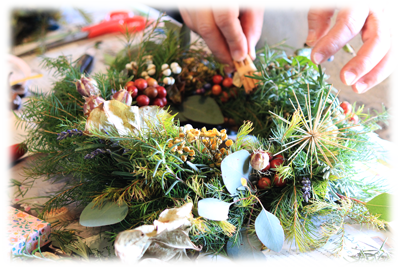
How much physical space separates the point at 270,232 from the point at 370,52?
358 millimetres

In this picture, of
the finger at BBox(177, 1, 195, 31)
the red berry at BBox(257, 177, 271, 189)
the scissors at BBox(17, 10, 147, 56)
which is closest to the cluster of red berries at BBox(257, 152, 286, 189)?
the red berry at BBox(257, 177, 271, 189)

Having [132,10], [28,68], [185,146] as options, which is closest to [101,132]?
[185,146]

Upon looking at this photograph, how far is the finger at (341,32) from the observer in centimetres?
48

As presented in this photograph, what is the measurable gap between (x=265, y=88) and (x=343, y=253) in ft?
1.00

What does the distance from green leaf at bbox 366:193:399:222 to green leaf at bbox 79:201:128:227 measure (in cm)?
33

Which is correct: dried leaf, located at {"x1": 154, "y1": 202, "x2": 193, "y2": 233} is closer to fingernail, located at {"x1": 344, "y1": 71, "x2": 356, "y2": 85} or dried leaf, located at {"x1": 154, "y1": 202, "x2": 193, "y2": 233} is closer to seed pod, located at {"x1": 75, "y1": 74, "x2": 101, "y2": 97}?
seed pod, located at {"x1": 75, "y1": 74, "x2": 101, "y2": 97}

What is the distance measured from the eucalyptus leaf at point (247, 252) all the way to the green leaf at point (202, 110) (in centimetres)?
25

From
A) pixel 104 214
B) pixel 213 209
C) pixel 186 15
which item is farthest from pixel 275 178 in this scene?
pixel 186 15

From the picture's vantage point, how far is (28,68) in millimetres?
829

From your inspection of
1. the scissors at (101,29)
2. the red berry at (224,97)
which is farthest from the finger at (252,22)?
the scissors at (101,29)

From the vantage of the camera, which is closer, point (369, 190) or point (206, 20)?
point (369, 190)

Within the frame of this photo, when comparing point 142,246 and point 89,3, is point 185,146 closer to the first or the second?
point 142,246

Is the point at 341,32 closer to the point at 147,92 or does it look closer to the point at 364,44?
the point at 364,44

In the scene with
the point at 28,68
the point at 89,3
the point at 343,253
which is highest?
the point at 89,3
